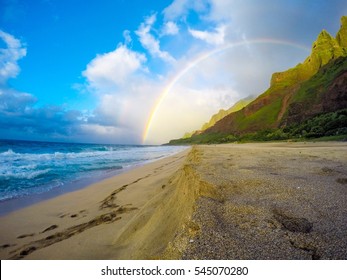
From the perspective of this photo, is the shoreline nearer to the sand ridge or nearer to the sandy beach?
the sand ridge

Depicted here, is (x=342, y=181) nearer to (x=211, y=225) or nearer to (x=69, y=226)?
(x=211, y=225)

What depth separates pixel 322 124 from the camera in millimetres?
32812

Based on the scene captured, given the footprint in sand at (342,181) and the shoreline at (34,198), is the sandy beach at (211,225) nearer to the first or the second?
the footprint in sand at (342,181)

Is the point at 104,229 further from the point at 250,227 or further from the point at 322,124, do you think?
the point at 322,124

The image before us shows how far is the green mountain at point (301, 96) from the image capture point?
5528cm

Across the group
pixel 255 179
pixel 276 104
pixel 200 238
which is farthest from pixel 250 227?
pixel 276 104

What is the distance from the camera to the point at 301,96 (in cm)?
7531

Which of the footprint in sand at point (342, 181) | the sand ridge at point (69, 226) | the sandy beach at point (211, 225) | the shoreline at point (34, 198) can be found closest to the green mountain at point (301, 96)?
the shoreline at point (34, 198)

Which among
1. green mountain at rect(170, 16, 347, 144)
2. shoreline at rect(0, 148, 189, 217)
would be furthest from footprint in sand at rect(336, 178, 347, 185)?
green mountain at rect(170, 16, 347, 144)
